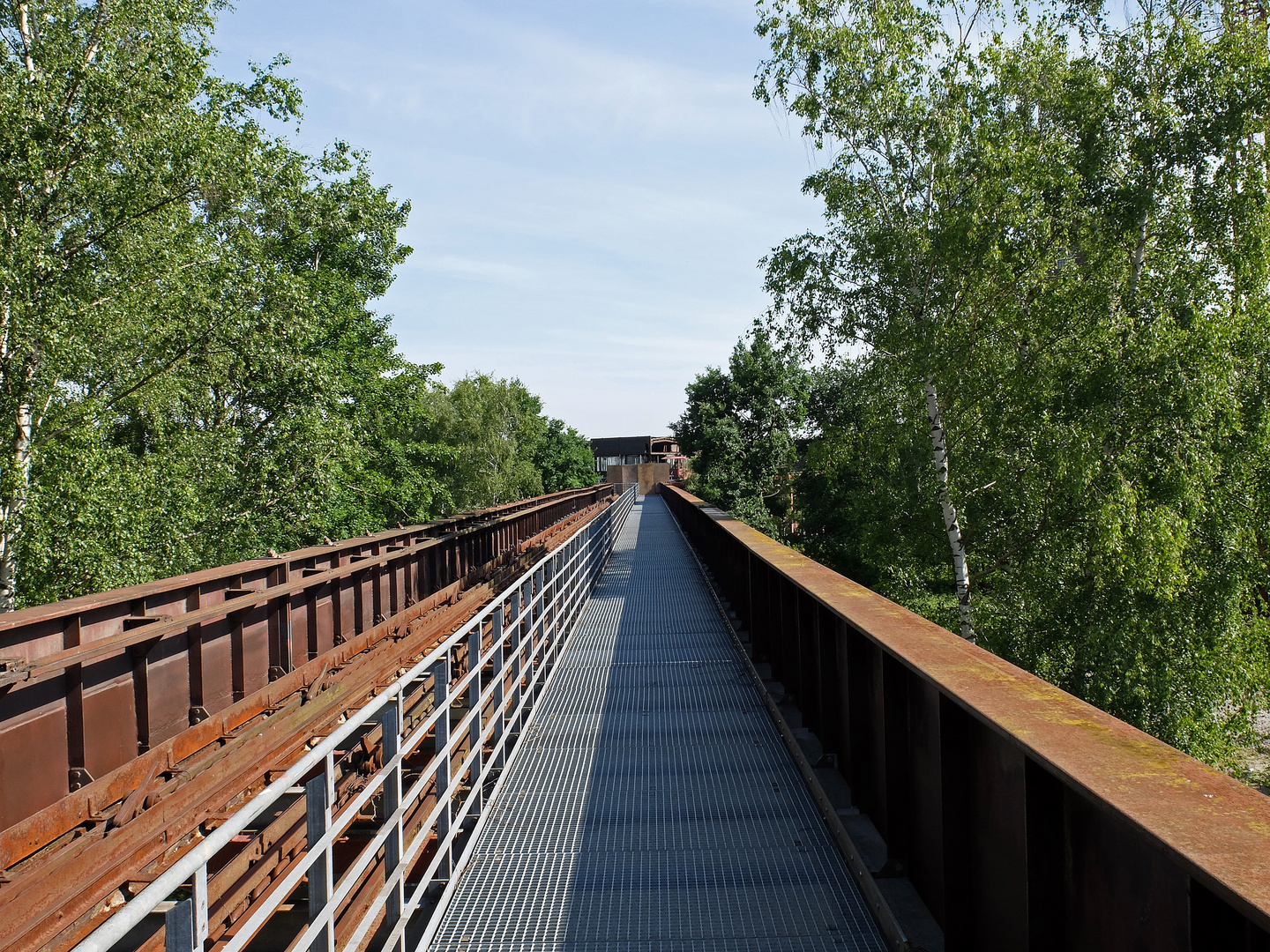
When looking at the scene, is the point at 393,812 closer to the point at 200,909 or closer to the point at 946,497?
the point at 200,909

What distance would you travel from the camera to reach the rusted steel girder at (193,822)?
9.23ft

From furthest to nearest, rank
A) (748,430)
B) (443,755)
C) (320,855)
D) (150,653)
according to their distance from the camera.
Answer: (748,430) → (150,653) → (443,755) → (320,855)

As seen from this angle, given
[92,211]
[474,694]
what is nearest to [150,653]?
[474,694]

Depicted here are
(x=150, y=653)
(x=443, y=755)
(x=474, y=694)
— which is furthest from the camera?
(x=150, y=653)

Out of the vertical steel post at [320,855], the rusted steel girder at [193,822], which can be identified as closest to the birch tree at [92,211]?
the rusted steel girder at [193,822]

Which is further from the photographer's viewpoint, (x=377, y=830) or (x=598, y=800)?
(x=598, y=800)

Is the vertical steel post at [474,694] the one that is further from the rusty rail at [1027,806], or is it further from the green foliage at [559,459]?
the green foliage at [559,459]

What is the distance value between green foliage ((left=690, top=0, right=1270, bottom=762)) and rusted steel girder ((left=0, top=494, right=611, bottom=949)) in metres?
11.3

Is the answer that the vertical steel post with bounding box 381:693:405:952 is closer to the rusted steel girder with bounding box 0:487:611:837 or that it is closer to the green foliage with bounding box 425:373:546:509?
the rusted steel girder with bounding box 0:487:611:837

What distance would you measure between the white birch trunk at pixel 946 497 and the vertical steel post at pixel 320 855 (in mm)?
14922

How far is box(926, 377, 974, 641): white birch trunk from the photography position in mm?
15695

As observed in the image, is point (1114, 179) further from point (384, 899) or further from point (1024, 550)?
point (384, 899)

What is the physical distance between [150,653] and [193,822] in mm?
2514

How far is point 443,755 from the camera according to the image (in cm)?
340
